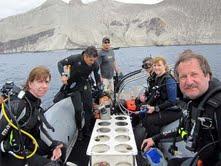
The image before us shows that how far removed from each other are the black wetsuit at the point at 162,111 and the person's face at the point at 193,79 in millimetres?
2283

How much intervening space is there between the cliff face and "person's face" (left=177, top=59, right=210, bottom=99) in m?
109

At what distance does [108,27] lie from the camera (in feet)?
442

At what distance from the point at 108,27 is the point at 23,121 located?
133 m

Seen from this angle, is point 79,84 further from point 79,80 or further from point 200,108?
point 200,108

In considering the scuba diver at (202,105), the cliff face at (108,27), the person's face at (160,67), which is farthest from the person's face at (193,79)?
the cliff face at (108,27)

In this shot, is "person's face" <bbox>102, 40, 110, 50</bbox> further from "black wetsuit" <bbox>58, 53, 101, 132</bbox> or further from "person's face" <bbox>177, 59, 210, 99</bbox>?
"person's face" <bbox>177, 59, 210, 99</bbox>

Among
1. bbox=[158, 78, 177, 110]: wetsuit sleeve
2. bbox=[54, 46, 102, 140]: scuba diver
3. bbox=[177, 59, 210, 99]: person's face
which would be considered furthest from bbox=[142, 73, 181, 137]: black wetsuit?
bbox=[177, 59, 210, 99]: person's face

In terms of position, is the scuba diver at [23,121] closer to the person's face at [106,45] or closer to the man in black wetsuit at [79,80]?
the man in black wetsuit at [79,80]

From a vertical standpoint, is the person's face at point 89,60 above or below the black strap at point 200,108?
above

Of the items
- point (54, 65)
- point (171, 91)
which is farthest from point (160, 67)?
point (54, 65)

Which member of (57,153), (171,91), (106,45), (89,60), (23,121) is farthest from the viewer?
(106,45)

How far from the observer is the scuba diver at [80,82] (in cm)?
575

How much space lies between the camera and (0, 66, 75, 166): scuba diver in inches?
125

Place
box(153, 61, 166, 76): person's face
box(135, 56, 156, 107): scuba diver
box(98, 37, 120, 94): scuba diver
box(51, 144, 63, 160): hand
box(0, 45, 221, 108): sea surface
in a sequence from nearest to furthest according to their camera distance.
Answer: box(51, 144, 63, 160): hand < box(153, 61, 166, 76): person's face < box(135, 56, 156, 107): scuba diver < box(98, 37, 120, 94): scuba diver < box(0, 45, 221, 108): sea surface
